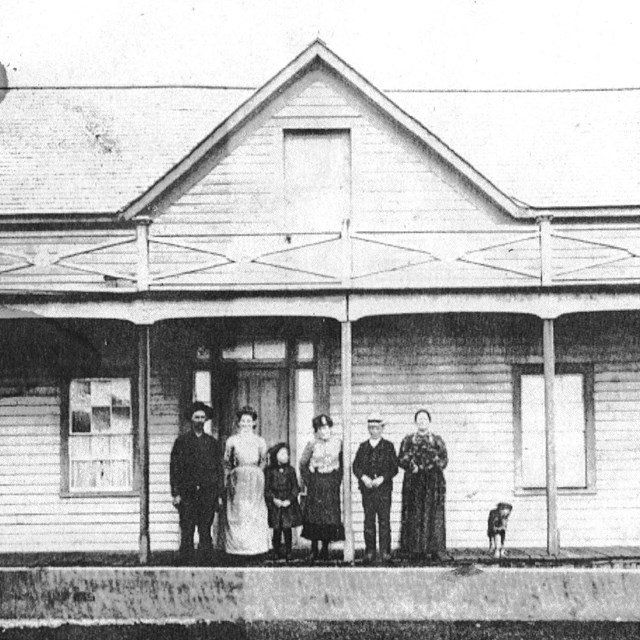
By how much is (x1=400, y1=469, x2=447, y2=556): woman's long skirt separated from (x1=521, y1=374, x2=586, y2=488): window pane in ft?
8.29

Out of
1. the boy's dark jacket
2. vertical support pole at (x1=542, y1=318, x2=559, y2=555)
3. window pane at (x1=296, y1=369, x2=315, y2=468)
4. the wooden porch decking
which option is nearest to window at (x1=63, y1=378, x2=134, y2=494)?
the wooden porch decking

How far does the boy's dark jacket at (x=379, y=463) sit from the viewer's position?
11.0 m

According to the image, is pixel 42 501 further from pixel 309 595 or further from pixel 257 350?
pixel 309 595

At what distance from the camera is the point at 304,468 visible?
442 inches

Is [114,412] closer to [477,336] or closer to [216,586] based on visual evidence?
[477,336]

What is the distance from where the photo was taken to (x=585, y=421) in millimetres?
13383

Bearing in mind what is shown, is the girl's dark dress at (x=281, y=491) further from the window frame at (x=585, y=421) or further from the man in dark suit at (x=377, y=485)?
the window frame at (x=585, y=421)

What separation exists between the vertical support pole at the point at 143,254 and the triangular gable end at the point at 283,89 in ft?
5.92

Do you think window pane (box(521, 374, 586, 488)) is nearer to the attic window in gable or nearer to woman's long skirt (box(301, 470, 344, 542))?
woman's long skirt (box(301, 470, 344, 542))

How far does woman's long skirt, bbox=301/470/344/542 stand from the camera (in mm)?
11062

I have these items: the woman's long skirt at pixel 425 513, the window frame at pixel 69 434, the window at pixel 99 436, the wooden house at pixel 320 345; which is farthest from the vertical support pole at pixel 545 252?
the window at pixel 99 436

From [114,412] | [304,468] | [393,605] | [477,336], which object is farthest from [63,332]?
[393,605]

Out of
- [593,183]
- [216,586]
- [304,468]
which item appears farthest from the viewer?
[593,183]

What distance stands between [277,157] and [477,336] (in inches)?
149
